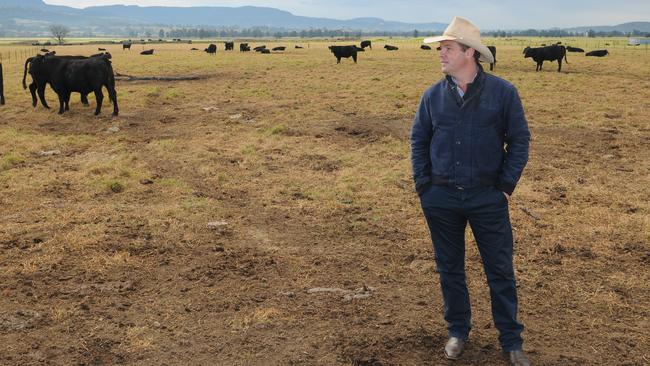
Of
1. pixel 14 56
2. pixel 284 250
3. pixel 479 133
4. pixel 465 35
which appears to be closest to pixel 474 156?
pixel 479 133

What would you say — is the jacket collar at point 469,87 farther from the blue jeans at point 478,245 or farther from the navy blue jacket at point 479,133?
the blue jeans at point 478,245

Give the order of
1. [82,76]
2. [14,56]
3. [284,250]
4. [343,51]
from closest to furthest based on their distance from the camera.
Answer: [284,250], [82,76], [343,51], [14,56]

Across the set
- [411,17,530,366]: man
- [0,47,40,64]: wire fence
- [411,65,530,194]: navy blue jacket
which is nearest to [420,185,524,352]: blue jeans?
[411,17,530,366]: man

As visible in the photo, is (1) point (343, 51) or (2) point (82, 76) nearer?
(2) point (82, 76)

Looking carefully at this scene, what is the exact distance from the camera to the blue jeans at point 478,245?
404 centimetres

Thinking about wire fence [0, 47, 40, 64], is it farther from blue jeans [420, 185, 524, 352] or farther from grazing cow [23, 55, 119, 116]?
blue jeans [420, 185, 524, 352]

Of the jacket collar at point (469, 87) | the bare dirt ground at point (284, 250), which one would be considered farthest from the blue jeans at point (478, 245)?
the jacket collar at point (469, 87)

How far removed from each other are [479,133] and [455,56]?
1.97ft

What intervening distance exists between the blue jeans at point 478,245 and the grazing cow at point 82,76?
14.9 m

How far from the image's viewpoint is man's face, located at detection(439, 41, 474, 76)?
3.94 m

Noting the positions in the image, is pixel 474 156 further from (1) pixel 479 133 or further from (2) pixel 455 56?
(2) pixel 455 56

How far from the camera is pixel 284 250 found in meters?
6.91

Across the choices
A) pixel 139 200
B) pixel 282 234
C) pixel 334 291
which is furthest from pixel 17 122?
pixel 334 291

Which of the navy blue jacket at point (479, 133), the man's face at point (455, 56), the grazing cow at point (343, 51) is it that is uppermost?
the grazing cow at point (343, 51)
